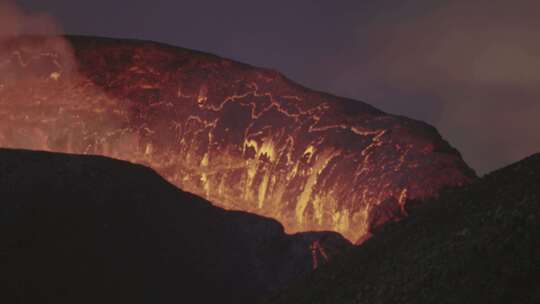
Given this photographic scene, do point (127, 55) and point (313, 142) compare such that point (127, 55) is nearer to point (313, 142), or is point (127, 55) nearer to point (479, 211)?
point (313, 142)

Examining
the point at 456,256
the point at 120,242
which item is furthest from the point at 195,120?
the point at 456,256

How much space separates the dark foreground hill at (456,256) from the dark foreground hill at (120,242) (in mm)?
8883

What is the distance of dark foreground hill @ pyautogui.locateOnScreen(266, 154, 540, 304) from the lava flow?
14932 millimetres

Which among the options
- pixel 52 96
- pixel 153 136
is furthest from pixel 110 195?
A: pixel 52 96

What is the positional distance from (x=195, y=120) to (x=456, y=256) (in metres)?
25.2

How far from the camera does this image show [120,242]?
963 inches

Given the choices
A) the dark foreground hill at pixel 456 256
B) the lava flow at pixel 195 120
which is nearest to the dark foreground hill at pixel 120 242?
the lava flow at pixel 195 120

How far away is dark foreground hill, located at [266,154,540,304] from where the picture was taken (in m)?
9.80

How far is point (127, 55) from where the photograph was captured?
35812 mm

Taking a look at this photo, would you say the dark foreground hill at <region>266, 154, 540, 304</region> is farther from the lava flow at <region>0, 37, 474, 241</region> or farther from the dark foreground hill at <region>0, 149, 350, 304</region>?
the lava flow at <region>0, 37, 474, 241</region>

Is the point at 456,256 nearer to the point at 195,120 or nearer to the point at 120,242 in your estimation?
the point at 120,242

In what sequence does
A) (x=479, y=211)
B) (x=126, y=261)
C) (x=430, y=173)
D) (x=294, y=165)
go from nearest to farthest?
(x=479, y=211), (x=126, y=261), (x=430, y=173), (x=294, y=165)

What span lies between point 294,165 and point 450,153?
25.2 ft

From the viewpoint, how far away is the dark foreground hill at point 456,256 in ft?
32.2
